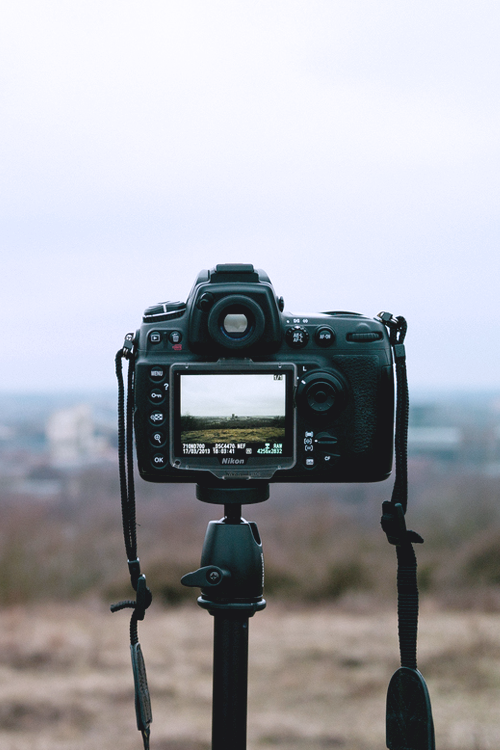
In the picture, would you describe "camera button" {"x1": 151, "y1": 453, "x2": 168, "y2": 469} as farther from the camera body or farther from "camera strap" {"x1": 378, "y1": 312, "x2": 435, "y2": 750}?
"camera strap" {"x1": 378, "y1": 312, "x2": 435, "y2": 750}

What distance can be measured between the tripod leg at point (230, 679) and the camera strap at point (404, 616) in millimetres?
213

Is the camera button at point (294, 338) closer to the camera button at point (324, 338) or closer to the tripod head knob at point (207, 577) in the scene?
the camera button at point (324, 338)

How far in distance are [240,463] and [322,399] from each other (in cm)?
15

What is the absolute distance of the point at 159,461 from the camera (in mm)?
1052

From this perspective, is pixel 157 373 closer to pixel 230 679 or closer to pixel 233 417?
pixel 233 417

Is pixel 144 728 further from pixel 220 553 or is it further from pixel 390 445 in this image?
pixel 390 445

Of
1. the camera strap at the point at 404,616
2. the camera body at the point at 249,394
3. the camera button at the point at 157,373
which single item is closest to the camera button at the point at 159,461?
the camera body at the point at 249,394

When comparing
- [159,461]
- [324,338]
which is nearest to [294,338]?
[324,338]

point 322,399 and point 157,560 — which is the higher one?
point 322,399

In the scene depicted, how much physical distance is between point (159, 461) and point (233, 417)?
0.12m

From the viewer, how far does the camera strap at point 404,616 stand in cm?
105

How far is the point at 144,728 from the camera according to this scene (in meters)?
1.06

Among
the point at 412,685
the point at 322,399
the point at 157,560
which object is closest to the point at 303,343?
the point at 322,399

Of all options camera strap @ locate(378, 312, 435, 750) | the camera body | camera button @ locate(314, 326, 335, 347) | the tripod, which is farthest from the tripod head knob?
camera button @ locate(314, 326, 335, 347)
